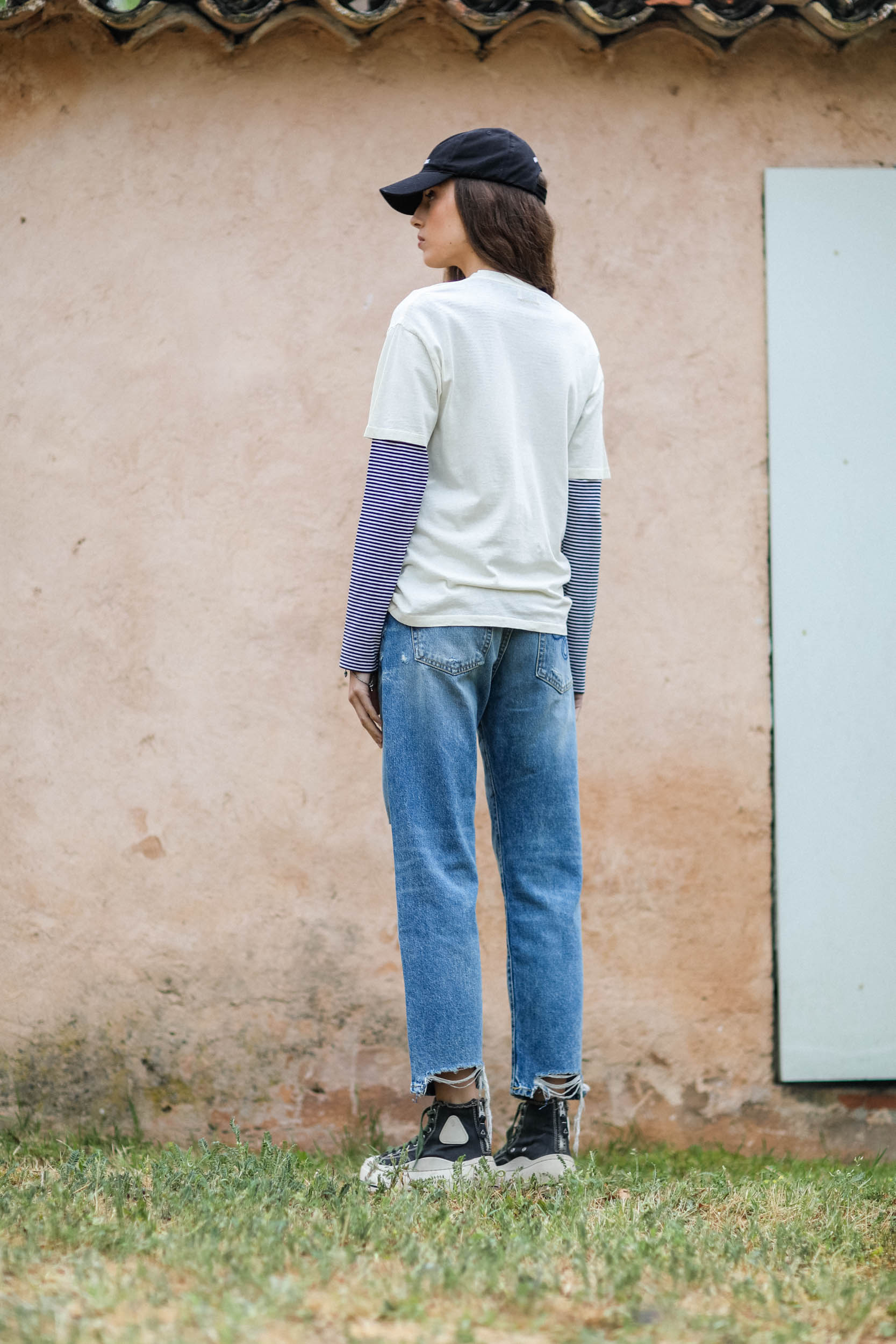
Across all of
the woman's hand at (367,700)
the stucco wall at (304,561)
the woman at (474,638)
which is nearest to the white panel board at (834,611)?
the stucco wall at (304,561)

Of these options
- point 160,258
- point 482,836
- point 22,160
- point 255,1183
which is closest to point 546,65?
point 160,258

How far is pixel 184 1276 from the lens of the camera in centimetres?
176

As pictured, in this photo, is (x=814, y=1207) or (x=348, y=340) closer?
(x=814, y=1207)

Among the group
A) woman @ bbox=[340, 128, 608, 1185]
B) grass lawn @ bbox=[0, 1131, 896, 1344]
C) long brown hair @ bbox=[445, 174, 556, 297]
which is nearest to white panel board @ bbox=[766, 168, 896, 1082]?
grass lawn @ bbox=[0, 1131, 896, 1344]

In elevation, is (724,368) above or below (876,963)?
above

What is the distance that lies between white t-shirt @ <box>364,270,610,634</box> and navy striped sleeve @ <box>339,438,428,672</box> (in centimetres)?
3

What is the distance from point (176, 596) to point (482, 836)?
45.8 inches

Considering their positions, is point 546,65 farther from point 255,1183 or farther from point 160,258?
point 255,1183

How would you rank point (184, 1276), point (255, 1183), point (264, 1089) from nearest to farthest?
1. point (184, 1276)
2. point (255, 1183)
3. point (264, 1089)

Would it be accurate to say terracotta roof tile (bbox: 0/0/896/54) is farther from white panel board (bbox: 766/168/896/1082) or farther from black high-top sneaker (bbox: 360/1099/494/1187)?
black high-top sneaker (bbox: 360/1099/494/1187)

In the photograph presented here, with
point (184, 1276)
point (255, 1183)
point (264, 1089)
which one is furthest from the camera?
point (264, 1089)

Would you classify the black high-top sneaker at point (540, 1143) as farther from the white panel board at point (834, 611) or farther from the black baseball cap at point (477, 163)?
the black baseball cap at point (477, 163)

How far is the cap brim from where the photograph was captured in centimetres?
238

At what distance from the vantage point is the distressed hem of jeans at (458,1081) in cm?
222
